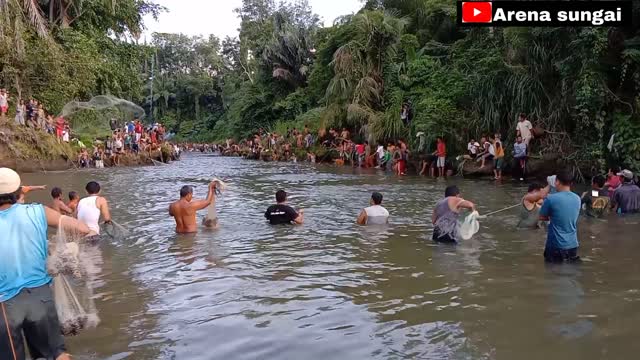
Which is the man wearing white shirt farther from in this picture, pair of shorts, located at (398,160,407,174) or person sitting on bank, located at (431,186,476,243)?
person sitting on bank, located at (431,186,476,243)

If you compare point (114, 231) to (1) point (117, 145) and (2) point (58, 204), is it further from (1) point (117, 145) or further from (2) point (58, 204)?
(1) point (117, 145)

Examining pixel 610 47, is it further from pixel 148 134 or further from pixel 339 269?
pixel 148 134

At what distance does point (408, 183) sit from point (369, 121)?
9.19 metres

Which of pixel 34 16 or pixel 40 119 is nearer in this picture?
pixel 34 16

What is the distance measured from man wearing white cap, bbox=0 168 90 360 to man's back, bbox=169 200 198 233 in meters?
6.55

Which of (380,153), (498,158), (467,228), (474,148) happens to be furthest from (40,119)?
(467,228)

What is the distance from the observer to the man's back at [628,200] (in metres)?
11.9

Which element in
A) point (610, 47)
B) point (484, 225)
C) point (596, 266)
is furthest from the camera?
point (610, 47)

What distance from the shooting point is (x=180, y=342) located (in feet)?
17.5

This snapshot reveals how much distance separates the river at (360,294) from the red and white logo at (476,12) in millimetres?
9132

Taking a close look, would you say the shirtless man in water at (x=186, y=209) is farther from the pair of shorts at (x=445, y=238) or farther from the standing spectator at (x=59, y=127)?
the standing spectator at (x=59, y=127)

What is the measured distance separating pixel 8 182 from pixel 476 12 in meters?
18.0

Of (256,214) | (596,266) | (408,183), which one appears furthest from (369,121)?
(596,266)

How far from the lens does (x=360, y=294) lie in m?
6.81
